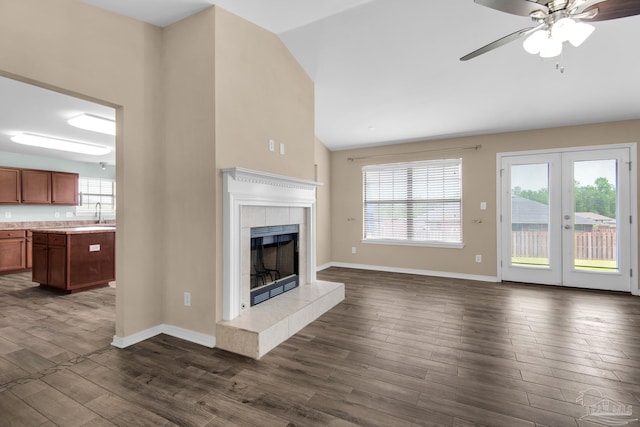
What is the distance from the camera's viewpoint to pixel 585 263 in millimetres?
4457

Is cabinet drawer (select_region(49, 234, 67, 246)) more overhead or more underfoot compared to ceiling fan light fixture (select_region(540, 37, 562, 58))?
more underfoot

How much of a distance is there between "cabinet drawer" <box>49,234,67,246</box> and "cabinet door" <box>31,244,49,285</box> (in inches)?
9.0

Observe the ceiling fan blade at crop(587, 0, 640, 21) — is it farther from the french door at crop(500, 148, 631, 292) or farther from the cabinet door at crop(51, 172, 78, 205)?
the cabinet door at crop(51, 172, 78, 205)

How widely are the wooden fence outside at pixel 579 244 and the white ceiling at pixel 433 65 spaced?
1.67 meters

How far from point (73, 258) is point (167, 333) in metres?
2.39

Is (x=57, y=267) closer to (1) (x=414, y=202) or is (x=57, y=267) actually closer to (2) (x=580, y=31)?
(1) (x=414, y=202)

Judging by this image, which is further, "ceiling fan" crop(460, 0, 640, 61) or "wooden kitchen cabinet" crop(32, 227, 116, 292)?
"wooden kitchen cabinet" crop(32, 227, 116, 292)

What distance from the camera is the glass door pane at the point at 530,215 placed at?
4668 millimetres

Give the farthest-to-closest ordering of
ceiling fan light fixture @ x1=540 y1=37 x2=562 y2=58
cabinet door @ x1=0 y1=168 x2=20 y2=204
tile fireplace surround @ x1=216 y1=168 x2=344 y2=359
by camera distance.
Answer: cabinet door @ x1=0 y1=168 x2=20 y2=204
tile fireplace surround @ x1=216 y1=168 x2=344 y2=359
ceiling fan light fixture @ x1=540 y1=37 x2=562 y2=58

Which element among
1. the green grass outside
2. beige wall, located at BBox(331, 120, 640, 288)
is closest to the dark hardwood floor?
the green grass outside

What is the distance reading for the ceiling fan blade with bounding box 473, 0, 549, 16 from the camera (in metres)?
1.67

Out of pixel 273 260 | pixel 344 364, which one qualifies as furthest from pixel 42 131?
pixel 344 364

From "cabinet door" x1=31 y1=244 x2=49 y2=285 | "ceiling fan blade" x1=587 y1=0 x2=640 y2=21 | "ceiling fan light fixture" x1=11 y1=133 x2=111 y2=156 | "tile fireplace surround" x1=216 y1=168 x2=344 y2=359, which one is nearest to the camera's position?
"ceiling fan blade" x1=587 y1=0 x2=640 y2=21

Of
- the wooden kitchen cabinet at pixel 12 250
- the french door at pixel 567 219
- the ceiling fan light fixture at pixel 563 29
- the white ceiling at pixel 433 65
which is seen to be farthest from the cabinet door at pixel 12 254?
the french door at pixel 567 219
